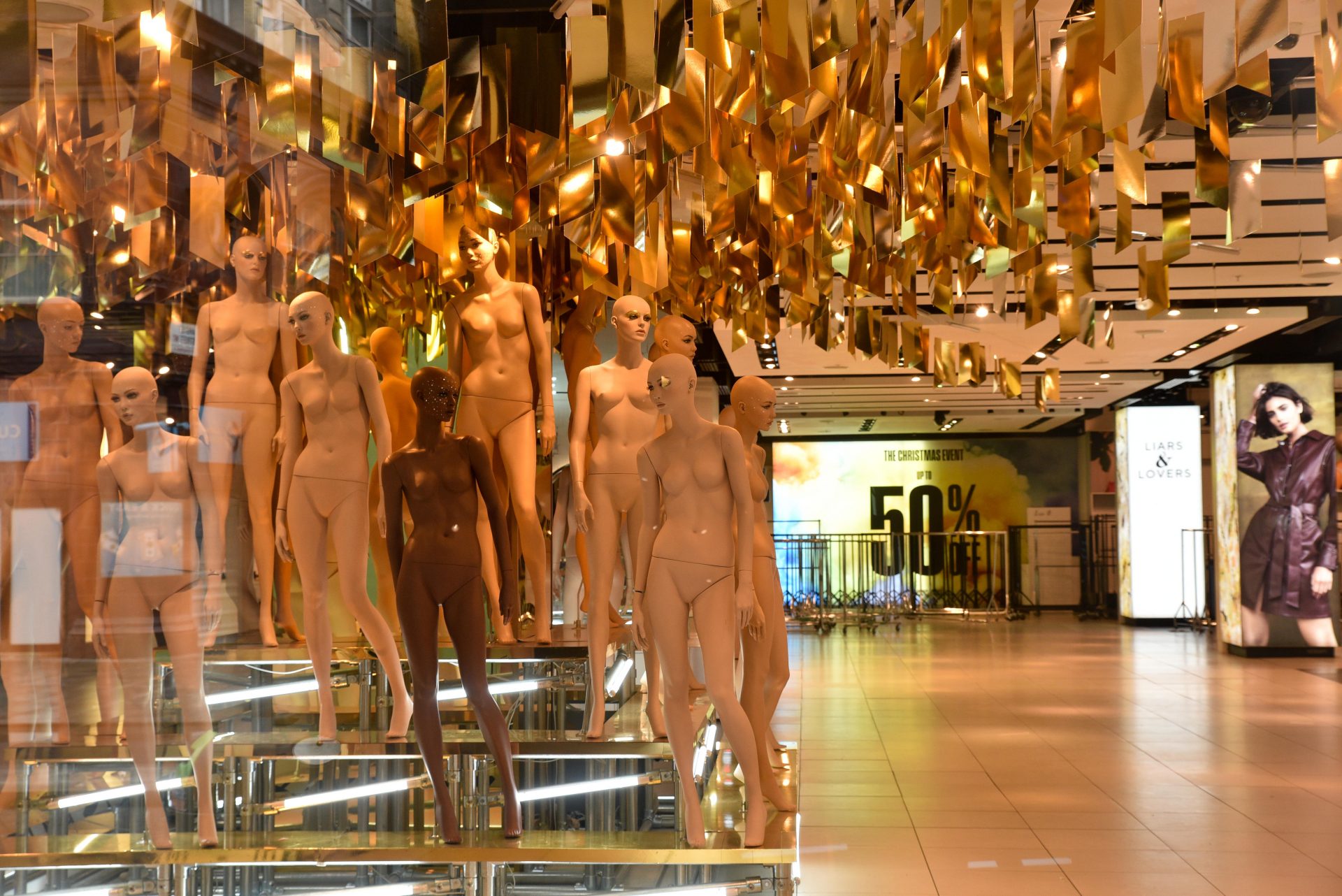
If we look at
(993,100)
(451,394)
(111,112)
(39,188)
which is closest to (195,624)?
(451,394)

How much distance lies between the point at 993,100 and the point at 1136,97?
0.35m

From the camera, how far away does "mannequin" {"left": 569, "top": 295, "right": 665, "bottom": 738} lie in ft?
13.4

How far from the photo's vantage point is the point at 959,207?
2.80 m

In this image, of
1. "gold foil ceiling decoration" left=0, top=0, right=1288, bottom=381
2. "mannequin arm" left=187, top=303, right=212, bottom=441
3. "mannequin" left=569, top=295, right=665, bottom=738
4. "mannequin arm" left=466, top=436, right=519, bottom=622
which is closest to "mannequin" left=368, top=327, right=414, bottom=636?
"mannequin arm" left=187, top=303, right=212, bottom=441

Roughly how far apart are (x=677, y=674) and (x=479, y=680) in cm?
55

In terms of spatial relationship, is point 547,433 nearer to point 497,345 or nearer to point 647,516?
point 497,345

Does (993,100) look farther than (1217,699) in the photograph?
No

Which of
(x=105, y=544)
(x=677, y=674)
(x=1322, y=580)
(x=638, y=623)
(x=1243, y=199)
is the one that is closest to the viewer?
(x=1243, y=199)

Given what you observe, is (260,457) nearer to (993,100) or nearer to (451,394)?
(451,394)

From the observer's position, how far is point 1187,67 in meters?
1.69

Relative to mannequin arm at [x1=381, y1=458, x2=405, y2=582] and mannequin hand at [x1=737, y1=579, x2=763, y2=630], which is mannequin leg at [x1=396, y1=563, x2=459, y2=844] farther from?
mannequin hand at [x1=737, y1=579, x2=763, y2=630]

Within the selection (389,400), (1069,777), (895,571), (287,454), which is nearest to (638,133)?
(287,454)

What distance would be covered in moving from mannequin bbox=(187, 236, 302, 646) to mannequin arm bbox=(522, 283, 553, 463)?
827 millimetres

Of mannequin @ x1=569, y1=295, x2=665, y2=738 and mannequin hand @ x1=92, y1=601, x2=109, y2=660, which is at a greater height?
mannequin @ x1=569, y1=295, x2=665, y2=738
